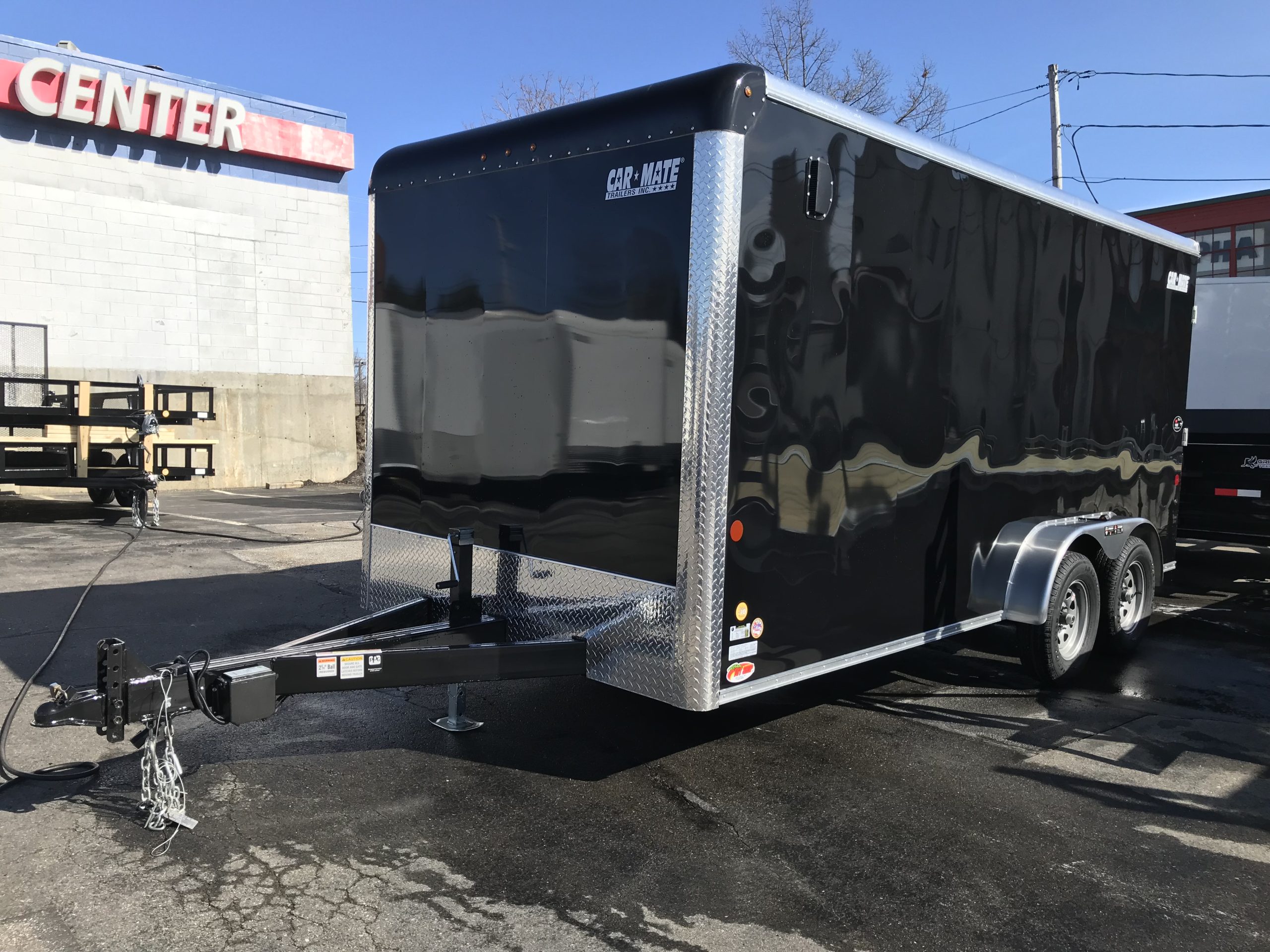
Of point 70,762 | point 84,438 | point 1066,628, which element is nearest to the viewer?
point 70,762

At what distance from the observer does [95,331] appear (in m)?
18.8

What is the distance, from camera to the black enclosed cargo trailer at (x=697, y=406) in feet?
13.1

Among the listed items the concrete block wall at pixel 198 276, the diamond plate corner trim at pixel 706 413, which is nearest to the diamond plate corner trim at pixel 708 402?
the diamond plate corner trim at pixel 706 413

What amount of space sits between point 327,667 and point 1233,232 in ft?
94.4

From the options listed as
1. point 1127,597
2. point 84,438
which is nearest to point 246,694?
point 1127,597

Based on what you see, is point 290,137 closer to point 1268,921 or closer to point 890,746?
point 890,746

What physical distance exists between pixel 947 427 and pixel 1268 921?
260 centimetres

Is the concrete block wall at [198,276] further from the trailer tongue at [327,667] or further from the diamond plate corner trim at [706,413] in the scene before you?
the diamond plate corner trim at [706,413]

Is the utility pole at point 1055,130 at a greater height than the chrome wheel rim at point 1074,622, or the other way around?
the utility pole at point 1055,130

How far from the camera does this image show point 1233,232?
26.1 metres

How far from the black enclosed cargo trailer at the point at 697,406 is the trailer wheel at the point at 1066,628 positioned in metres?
0.05

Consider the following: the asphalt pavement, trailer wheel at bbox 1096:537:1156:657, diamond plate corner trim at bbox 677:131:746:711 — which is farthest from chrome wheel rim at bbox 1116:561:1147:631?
diamond plate corner trim at bbox 677:131:746:711

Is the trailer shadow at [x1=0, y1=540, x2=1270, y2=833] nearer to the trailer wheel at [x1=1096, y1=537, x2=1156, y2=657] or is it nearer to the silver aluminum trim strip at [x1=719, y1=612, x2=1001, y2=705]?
the trailer wheel at [x1=1096, y1=537, x2=1156, y2=657]

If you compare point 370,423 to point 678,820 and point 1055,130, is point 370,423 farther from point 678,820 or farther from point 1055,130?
point 1055,130
